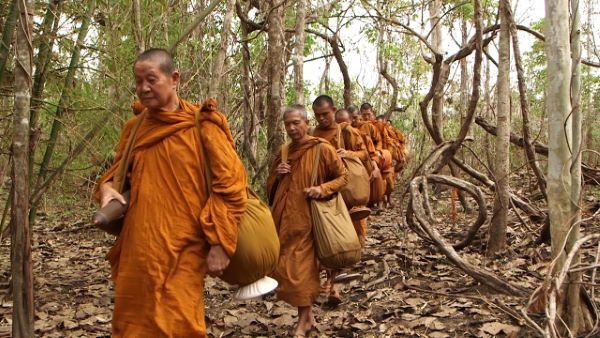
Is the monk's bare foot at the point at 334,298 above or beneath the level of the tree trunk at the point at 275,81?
beneath

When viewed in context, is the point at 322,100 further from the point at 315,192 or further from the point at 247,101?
the point at 247,101

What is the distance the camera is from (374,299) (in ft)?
17.7

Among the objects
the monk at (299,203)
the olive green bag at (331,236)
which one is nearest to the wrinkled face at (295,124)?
the monk at (299,203)

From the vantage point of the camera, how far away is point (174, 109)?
3252 millimetres

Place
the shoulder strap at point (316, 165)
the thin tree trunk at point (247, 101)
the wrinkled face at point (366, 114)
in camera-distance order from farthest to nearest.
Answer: the wrinkled face at point (366, 114) → the thin tree trunk at point (247, 101) → the shoulder strap at point (316, 165)

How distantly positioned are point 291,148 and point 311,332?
1444 millimetres

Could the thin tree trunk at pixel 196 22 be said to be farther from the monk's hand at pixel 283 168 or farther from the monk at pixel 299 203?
the monk's hand at pixel 283 168

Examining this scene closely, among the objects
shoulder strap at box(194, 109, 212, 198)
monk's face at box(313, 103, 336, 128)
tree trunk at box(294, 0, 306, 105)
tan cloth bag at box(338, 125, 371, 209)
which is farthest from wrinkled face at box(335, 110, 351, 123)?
shoulder strap at box(194, 109, 212, 198)

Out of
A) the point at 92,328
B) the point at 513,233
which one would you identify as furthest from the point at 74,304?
the point at 513,233

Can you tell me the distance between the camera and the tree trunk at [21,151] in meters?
3.45

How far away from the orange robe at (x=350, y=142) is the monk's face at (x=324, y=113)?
9 centimetres

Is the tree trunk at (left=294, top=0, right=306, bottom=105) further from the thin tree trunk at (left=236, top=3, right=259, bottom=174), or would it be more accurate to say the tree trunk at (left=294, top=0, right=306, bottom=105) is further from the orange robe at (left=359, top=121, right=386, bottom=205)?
the orange robe at (left=359, top=121, right=386, bottom=205)

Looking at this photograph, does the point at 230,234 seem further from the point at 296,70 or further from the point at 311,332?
the point at 296,70

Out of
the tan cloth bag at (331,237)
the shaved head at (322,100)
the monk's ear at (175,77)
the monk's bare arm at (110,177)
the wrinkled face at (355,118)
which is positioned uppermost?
the wrinkled face at (355,118)
